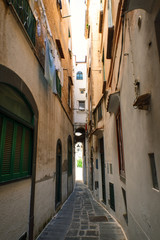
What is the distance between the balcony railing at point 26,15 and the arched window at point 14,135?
180 centimetres

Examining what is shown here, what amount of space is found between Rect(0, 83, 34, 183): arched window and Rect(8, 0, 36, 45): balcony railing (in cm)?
180

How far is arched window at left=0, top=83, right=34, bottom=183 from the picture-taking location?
298cm

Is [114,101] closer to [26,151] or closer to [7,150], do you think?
[26,151]

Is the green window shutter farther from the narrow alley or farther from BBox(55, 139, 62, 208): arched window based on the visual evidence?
BBox(55, 139, 62, 208): arched window

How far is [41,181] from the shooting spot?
4.81 meters

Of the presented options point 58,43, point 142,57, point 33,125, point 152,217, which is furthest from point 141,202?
point 58,43

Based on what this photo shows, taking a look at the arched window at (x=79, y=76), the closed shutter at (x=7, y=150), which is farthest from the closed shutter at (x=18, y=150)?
the arched window at (x=79, y=76)

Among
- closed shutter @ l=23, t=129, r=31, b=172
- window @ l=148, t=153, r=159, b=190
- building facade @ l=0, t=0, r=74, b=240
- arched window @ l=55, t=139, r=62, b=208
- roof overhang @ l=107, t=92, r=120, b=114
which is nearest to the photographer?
window @ l=148, t=153, r=159, b=190

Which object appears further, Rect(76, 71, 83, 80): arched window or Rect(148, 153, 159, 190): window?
Rect(76, 71, 83, 80): arched window

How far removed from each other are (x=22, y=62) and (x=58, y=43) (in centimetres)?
502

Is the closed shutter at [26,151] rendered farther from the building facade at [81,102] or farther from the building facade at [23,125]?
the building facade at [81,102]

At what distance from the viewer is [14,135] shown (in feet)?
11.1

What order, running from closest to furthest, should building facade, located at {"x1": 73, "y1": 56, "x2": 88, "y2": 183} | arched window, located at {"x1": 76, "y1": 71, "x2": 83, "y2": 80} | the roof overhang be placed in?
the roof overhang < building facade, located at {"x1": 73, "y1": 56, "x2": 88, "y2": 183} < arched window, located at {"x1": 76, "y1": 71, "x2": 83, "y2": 80}

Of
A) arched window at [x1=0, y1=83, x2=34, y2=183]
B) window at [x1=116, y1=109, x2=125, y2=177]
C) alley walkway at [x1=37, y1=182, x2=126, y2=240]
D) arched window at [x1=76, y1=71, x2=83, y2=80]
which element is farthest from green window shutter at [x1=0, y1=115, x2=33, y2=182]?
arched window at [x1=76, y1=71, x2=83, y2=80]
